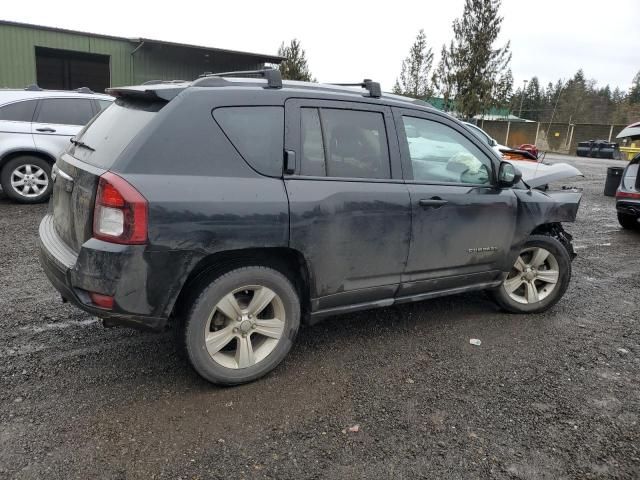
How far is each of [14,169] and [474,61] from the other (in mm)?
21163

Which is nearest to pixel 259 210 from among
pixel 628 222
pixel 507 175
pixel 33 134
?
pixel 507 175

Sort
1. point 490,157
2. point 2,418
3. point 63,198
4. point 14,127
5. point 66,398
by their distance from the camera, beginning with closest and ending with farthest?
point 2,418, point 66,398, point 63,198, point 490,157, point 14,127

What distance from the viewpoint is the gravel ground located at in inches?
97.6

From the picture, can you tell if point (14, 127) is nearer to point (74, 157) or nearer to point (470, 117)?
point (74, 157)

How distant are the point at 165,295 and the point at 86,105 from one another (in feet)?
22.2

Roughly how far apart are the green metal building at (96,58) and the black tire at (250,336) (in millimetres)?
17579

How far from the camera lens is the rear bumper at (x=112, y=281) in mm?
2613

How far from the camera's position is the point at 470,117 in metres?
24.6

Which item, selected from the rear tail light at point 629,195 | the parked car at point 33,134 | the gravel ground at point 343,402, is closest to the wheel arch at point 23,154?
the parked car at point 33,134

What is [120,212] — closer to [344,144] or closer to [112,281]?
[112,281]

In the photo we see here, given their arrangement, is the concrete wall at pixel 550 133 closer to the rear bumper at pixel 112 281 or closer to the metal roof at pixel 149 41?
the metal roof at pixel 149 41

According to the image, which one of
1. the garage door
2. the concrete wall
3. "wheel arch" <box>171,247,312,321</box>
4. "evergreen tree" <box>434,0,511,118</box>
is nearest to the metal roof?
the garage door

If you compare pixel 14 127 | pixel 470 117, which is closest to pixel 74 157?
pixel 14 127

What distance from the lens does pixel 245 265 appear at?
9.81ft
